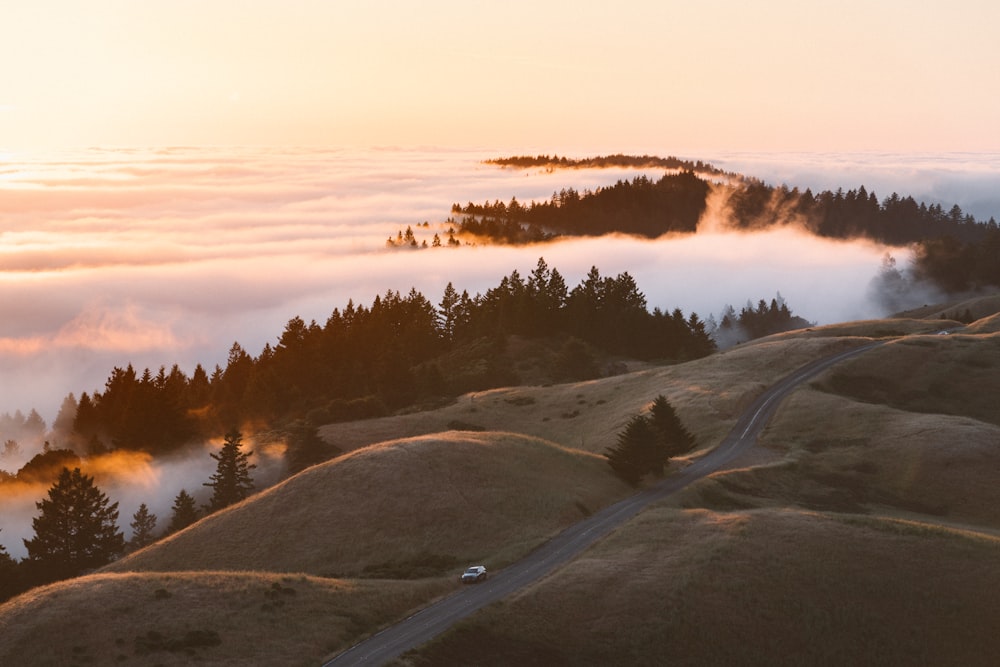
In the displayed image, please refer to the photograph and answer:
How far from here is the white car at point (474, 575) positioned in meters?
56.1

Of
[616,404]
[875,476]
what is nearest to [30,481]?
[616,404]

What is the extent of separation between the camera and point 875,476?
88188 millimetres

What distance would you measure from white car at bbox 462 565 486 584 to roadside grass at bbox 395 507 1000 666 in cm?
431

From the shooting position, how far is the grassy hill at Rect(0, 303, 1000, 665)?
46.7 metres

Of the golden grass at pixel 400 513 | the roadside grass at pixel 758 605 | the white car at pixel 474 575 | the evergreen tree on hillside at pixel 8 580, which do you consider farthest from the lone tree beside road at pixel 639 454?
the evergreen tree on hillside at pixel 8 580

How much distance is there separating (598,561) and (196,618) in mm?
23707

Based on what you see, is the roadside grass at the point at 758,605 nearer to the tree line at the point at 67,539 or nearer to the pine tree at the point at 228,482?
the tree line at the point at 67,539

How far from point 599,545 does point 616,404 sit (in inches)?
Result: 2530

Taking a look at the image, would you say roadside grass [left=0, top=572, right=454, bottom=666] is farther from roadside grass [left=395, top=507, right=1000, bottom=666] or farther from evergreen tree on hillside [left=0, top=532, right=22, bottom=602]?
evergreen tree on hillside [left=0, top=532, right=22, bottom=602]

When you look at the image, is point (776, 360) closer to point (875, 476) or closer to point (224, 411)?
point (875, 476)

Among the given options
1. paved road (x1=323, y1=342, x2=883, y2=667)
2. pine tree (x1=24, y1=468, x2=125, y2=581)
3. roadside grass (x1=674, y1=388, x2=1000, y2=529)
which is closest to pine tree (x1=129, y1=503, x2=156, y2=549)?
pine tree (x1=24, y1=468, x2=125, y2=581)

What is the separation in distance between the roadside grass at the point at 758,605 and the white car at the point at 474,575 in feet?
14.2

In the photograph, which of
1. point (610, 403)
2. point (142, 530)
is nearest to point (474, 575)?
point (142, 530)

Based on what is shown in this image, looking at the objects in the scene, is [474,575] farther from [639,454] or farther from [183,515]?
[183,515]
